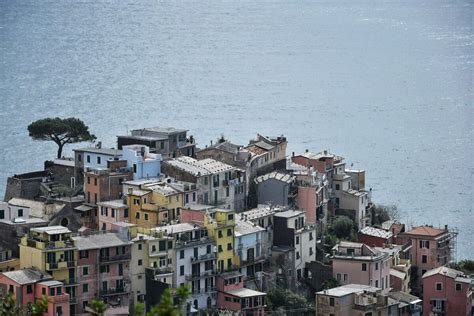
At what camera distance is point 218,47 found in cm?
12206

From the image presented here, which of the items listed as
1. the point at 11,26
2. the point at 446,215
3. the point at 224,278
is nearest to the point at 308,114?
the point at 446,215

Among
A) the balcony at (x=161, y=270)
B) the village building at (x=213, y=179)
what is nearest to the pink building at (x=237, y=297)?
the balcony at (x=161, y=270)

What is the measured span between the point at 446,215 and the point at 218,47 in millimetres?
68065

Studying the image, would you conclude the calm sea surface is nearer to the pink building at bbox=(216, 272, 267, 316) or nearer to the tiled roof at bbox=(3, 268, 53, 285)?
the pink building at bbox=(216, 272, 267, 316)

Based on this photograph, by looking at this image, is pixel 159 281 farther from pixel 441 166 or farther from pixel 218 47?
pixel 218 47

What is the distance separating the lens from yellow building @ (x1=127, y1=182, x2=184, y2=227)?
132ft

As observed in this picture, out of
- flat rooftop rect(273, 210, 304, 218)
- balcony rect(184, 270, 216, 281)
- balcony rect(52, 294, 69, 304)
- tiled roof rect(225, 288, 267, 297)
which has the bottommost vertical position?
tiled roof rect(225, 288, 267, 297)

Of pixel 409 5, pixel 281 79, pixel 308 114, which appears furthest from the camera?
pixel 409 5

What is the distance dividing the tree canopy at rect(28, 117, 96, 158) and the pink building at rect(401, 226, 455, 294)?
918cm

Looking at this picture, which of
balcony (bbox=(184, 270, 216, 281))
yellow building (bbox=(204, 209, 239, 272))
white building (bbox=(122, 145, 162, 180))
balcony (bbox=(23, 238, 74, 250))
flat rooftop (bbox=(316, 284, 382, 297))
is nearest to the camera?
balcony (bbox=(23, 238, 74, 250))

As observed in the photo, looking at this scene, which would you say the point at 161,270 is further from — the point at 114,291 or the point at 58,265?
the point at 58,265

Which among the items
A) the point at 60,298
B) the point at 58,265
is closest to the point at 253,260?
the point at 58,265

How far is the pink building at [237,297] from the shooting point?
127 ft

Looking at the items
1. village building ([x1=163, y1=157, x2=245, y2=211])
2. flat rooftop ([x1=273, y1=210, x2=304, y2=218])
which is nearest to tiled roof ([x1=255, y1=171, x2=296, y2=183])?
village building ([x1=163, y1=157, x2=245, y2=211])
